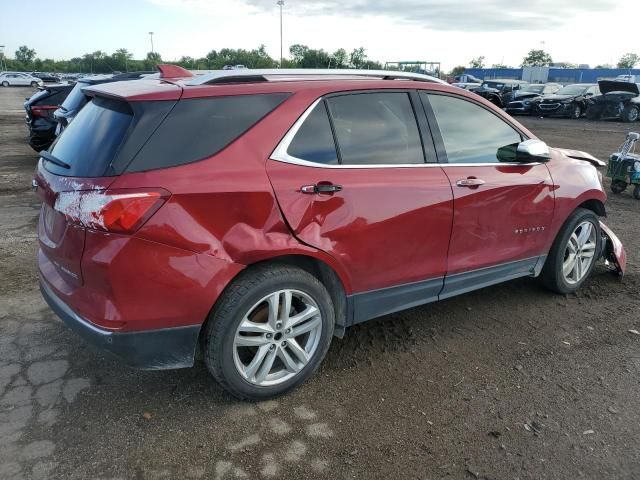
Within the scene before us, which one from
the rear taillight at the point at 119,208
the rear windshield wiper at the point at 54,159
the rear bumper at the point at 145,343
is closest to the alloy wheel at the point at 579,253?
the rear bumper at the point at 145,343

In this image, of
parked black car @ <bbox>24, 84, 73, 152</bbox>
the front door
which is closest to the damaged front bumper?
the front door

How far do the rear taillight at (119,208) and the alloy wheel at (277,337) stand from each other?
2.40ft

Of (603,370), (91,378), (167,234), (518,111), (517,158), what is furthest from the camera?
(518,111)

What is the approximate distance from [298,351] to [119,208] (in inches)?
49.8

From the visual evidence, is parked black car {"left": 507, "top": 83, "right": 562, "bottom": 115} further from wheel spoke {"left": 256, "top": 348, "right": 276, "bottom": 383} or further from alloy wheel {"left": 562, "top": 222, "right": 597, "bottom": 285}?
wheel spoke {"left": 256, "top": 348, "right": 276, "bottom": 383}

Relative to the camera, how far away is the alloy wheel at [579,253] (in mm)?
4492

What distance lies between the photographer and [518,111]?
2691 cm

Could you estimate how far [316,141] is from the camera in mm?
2990

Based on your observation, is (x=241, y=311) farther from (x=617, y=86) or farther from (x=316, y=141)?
(x=617, y=86)

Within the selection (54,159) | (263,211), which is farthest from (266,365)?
(54,159)

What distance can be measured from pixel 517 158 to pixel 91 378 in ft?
10.5

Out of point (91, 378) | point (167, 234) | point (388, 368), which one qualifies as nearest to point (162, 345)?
point (167, 234)

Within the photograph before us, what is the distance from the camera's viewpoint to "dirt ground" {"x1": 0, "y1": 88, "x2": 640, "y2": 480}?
254 centimetres

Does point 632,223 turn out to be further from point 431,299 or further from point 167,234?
point 167,234
